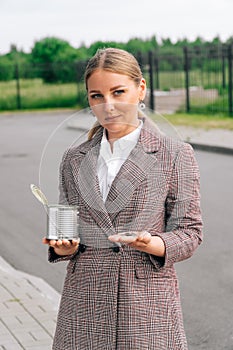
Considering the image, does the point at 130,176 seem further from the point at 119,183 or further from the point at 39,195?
the point at 39,195

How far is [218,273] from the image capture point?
24.2 ft

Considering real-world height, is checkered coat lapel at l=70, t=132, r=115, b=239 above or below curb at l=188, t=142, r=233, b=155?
above

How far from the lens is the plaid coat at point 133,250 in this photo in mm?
2652

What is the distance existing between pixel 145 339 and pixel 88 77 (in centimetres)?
85

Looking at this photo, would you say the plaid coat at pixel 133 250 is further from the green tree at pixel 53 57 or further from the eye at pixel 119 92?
the green tree at pixel 53 57

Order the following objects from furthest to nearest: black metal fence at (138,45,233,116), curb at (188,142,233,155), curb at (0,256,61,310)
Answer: black metal fence at (138,45,233,116) < curb at (188,142,233,155) < curb at (0,256,61,310)

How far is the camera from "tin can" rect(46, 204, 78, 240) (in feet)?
8.35

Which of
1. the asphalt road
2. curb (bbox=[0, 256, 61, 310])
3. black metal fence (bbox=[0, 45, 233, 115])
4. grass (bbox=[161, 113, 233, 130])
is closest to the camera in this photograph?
the asphalt road

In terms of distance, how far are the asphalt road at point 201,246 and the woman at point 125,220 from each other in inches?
5.3

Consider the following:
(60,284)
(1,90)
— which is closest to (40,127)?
(1,90)

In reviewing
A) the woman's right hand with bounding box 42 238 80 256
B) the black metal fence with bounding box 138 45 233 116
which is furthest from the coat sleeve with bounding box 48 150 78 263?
the black metal fence with bounding box 138 45 233 116

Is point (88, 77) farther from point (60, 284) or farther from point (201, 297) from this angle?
point (60, 284)

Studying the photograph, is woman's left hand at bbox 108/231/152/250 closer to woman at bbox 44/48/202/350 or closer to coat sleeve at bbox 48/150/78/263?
woman at bbox 44/48/202/350

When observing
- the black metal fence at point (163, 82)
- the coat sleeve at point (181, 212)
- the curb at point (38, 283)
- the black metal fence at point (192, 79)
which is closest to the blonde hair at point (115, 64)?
the coat sleeve at point (181, 212)
